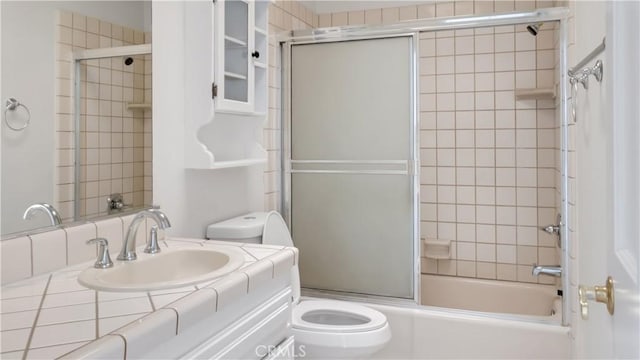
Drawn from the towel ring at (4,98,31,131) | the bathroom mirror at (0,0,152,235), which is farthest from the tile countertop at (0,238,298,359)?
the towel ring at (4,98,31,131)

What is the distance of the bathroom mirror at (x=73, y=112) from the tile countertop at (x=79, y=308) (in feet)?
0.76

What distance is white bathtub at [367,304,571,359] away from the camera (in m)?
2.21

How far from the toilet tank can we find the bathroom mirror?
0.36 metres

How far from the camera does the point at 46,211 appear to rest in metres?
1.36

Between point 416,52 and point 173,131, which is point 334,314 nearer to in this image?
point 173,131

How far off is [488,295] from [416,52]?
1.68m

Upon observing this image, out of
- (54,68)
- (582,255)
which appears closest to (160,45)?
(54,68)

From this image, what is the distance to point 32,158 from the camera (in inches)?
51.9

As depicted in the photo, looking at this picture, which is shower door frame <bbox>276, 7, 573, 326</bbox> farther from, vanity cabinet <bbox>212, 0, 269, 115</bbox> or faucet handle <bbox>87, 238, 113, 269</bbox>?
faucet handle <bbox>87, 238, 113, 269</bbox>

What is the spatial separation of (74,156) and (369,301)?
1.71 metres

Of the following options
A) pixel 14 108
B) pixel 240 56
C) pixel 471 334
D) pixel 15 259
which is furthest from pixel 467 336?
pixel 14 108

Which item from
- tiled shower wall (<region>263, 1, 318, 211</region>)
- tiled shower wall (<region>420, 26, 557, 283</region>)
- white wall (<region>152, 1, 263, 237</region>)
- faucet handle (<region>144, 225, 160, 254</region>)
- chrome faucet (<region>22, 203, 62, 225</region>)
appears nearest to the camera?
chrome faucet (<region>22, 203, 62, 225</region>)

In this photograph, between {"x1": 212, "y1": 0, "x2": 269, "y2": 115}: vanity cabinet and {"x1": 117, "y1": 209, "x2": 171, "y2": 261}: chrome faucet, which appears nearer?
{"x1": 117, "y1": 209, "x2": 171, "y2": 261}: chrome faucet

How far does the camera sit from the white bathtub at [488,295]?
2.95 meters
